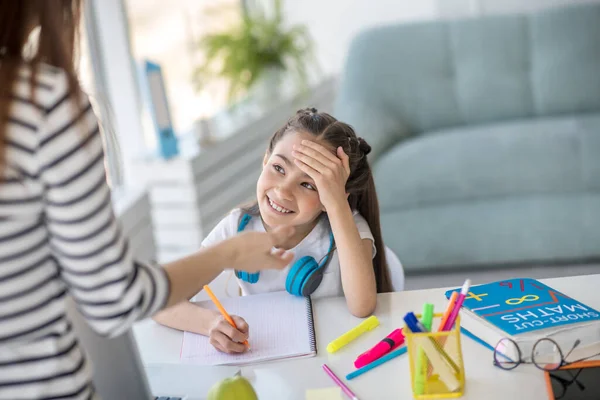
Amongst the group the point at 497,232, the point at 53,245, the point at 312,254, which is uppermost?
→ the point at 53,245

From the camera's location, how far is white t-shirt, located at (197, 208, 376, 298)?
1.51m

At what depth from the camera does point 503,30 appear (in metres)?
3.43

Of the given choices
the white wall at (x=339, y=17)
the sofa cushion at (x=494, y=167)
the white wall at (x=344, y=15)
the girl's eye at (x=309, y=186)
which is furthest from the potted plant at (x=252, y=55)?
the girl's eye at (x=309, y=186)

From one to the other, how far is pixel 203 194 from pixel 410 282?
0.95 meters

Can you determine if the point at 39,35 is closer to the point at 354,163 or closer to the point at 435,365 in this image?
the point at 435,365

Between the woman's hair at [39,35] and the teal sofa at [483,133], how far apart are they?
228 cm

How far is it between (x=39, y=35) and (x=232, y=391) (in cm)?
47

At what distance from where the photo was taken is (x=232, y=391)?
90 centimetres

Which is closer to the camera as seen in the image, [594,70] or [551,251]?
[551,251]

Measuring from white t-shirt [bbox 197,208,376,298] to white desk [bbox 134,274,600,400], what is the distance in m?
0.13

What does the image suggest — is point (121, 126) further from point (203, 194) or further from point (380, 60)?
point (380, 60)

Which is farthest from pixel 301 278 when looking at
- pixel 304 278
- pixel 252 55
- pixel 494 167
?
pixel 252 55

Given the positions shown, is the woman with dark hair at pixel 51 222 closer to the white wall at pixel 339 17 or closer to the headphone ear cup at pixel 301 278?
the headphone ear cup at pixel 301 278

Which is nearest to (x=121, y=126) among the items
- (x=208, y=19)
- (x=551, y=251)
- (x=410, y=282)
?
(x=208, y=19)
